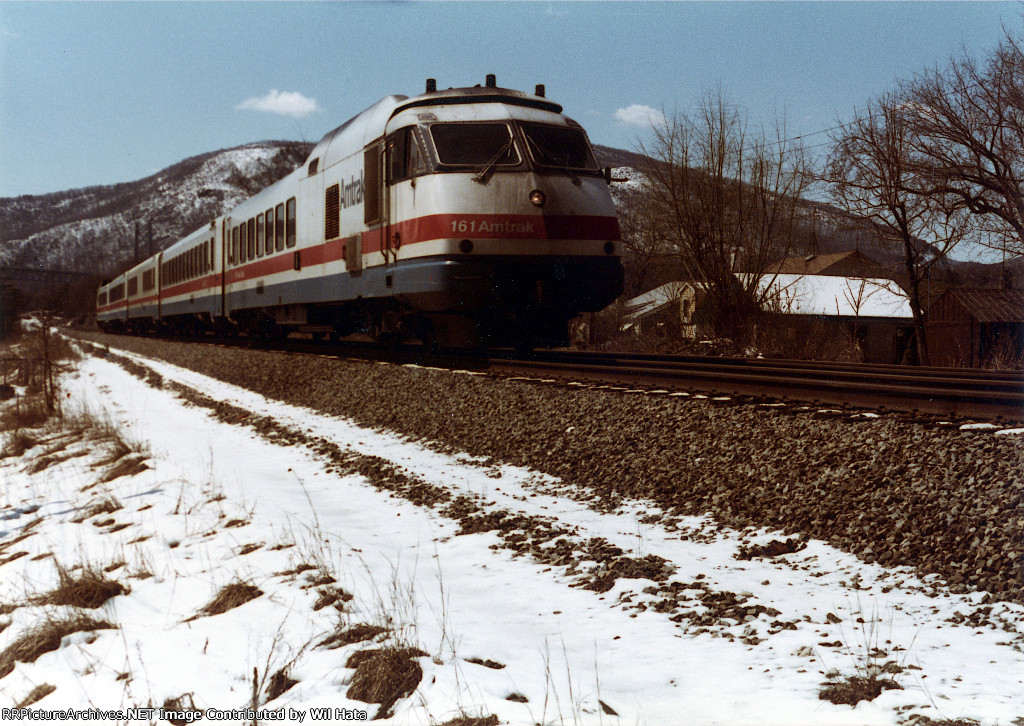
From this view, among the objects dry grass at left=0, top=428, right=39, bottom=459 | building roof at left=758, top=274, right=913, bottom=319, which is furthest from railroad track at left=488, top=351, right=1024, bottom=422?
building roof at left=758, top=274, right=913, bottom=319

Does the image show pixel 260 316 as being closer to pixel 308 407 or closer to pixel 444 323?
pixel 308 407

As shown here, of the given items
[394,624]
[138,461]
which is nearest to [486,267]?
[138,461]

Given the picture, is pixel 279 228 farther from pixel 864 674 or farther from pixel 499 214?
pixel 864 674

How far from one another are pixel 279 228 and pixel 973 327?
33187mm

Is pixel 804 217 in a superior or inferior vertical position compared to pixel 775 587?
superior

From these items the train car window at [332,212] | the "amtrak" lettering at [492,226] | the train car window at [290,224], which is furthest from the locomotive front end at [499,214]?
the train car window at [290,224]

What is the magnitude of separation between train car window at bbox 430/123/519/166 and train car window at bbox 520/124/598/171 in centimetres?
28

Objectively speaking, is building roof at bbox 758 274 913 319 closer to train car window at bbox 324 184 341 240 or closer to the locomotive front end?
train car window at bbox 324 184 341 240

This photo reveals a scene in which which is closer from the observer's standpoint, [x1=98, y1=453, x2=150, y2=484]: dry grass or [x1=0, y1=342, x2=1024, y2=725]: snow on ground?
[x1=0, y1=342, x2=1024, y2=725]: snow on ground

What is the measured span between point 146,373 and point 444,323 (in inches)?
471

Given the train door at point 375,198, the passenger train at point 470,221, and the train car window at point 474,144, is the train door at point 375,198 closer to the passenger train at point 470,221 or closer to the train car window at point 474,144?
the passenger train at point 470,221

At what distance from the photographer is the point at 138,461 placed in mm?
9094

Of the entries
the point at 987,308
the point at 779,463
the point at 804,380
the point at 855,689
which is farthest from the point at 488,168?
the point at 987,308

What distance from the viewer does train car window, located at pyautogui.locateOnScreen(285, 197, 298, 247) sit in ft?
53.3
